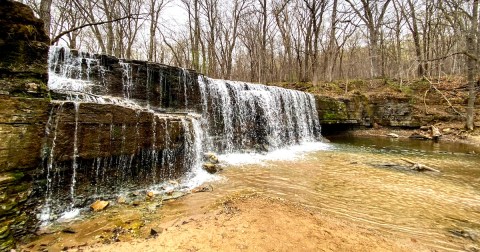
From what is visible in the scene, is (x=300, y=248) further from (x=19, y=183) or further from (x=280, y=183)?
(x=19, y=183)

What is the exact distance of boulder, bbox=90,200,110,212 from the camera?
13.2 feet

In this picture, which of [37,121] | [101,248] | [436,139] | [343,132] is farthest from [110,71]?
[436,139]

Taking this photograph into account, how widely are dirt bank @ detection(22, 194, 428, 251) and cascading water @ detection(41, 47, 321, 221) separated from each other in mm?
1283

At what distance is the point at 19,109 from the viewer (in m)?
3.29

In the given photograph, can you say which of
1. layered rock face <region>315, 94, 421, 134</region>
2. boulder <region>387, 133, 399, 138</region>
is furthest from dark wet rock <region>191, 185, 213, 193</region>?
boulder <region>387, 133, 399, 138</region>

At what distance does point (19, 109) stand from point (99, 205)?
1.92m

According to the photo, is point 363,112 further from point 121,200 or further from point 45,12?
point 45,12

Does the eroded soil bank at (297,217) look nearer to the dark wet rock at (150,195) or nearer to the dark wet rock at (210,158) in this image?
the dark wet rock at (150,195)

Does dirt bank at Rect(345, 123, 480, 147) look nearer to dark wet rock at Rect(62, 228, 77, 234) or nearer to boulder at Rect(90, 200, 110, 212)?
boulder at Rect(90, 200, 110, 212)

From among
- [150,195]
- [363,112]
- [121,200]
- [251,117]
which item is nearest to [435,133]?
[363,112]

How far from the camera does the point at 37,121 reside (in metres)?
3.49

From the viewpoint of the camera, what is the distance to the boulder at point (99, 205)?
4012 mm

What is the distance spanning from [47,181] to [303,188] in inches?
189

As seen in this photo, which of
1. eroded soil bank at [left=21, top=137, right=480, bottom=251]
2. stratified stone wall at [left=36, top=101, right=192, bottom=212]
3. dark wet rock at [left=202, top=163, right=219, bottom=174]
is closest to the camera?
eroded soil bank at [left=21, top=137, right=480, bottom=251]
